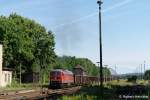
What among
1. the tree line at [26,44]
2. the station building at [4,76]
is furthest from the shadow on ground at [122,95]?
the tree line at [26,44]

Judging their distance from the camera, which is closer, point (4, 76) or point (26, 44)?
point (4, 76)

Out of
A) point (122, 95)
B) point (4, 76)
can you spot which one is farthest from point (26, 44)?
point (122, 95)

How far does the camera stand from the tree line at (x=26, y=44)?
332ft

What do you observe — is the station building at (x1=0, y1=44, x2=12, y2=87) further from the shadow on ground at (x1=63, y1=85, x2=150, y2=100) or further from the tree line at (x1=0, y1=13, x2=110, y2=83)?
the shadow on ground at (x1=63, y1=85, x2=150, y2=100)

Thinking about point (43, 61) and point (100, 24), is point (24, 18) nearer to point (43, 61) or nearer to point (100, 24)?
point (43, 61)

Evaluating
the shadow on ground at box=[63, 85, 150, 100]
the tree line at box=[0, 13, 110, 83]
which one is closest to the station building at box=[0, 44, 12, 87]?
the tree line at box=[0, 13, 110, 83]

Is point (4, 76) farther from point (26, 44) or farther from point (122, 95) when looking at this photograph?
point (122, 95)

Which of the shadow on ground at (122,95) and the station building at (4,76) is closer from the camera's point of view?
the shadow on ground at (122,95)

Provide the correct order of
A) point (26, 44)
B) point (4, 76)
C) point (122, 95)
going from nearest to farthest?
1. point (122, 95)
2. point (4, 76)
3. point (26, 44)

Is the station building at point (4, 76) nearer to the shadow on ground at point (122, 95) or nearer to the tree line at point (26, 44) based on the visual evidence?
the tree line at point (26, 44)

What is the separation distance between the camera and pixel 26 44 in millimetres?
104188

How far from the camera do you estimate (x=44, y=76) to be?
4547 inches

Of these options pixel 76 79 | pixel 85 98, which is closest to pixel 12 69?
pixel 76 79

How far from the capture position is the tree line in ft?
332
